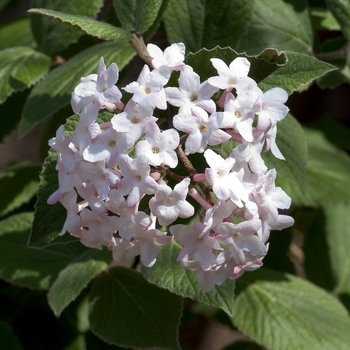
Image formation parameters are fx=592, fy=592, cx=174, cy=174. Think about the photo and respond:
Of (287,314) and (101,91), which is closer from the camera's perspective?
(101,91)

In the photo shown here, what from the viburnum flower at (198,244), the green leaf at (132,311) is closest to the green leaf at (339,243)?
the green leaf at (132,311)

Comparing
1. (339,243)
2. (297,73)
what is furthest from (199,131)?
(339,243)

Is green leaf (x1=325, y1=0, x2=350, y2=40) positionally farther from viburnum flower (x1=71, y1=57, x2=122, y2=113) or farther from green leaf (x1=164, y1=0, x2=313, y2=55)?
viburnum flower (x1=71, y1=57, x2=122, y2=113)

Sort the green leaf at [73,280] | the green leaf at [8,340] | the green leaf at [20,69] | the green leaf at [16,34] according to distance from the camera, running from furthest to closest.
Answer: the green leaf at [16,34] < the green leaf at [8,340] < the green leaf at [20,69] < the green leaf at [73,280]

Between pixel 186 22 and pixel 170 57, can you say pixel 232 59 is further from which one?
pixel 186 22

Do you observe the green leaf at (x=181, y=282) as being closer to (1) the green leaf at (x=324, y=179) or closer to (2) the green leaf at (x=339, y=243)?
(1) the green leaf at (x=324, y=179)

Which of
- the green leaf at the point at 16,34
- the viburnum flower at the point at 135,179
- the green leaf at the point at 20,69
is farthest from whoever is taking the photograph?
the green leaf at the point at 16,34

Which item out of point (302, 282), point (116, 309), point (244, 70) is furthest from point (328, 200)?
point (244, 70)
